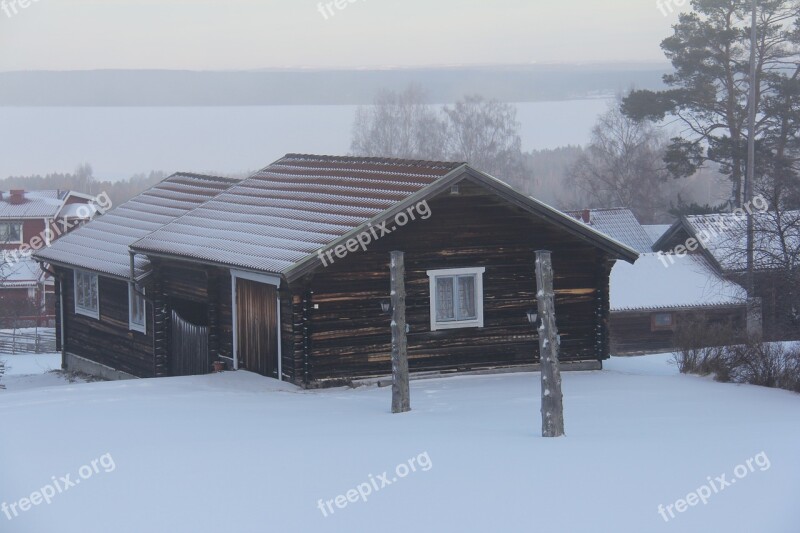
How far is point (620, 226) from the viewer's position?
5184cm

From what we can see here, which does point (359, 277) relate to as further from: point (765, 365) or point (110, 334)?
point (110, 334)

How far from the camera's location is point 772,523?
953cm

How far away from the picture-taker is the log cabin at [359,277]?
60.6 ft

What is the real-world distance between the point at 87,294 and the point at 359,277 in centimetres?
983

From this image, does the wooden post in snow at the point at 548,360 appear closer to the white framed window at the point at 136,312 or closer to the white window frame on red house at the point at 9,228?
the white framed window at the point at 136,312

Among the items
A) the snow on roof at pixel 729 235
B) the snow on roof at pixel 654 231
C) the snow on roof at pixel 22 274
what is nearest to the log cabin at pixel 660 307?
the snow on roof at pixel 729 235

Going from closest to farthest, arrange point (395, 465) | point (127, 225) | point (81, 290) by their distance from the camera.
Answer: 1. point (395, 465)
2. point (81, 290)
3. point (127, 225)

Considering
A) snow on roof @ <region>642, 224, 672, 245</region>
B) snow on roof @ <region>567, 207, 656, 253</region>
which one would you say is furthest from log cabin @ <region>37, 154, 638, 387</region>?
snow on roof @ <region>642, 224, 672, 245</region>

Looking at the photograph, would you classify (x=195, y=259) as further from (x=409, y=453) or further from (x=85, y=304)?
(x=409, y=453)

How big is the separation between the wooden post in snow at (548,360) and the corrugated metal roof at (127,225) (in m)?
11.8

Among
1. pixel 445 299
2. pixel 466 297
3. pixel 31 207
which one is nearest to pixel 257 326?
pixel 445 299

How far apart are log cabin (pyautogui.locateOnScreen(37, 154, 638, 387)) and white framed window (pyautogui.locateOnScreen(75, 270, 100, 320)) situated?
227cm

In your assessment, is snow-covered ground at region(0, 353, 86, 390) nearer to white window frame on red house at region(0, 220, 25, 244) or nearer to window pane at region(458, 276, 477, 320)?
window pane at region(458, 276, 477, 320)

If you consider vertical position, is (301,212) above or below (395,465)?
above
